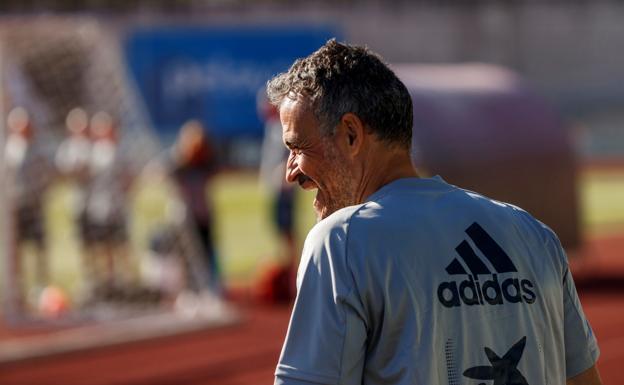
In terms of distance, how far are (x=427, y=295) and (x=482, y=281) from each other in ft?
0.50

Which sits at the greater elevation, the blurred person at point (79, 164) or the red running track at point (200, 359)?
the blurred person at point (79, 164)

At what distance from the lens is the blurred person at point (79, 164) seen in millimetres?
13828

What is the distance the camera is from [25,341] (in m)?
12.2

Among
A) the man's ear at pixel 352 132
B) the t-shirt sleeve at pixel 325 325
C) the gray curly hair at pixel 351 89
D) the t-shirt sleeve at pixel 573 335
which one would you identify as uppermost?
the gray curly hair at pixel 351 89

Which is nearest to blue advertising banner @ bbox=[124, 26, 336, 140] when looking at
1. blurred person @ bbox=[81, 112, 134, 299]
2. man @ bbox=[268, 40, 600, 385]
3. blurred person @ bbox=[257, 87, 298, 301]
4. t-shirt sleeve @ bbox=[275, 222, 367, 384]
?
blurred person @ bbox=[257, 87, 298, 301]

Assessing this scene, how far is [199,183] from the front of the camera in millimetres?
13797

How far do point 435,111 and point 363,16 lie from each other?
30810mm

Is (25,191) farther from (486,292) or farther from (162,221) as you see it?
(486,292)

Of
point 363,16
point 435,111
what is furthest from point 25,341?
point 363,16

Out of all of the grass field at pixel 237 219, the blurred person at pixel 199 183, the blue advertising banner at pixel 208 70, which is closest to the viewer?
the blurred person at pixel 199 183

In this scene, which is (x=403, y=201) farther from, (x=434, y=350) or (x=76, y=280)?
(x=76, y=280)

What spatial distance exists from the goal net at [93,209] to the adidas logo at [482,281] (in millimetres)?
10681

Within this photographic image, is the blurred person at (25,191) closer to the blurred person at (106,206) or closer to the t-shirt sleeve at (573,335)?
the blurred person at (106,206)

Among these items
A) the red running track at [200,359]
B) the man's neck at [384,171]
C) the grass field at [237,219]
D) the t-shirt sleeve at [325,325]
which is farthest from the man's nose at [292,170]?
the grass field at [237,219]
